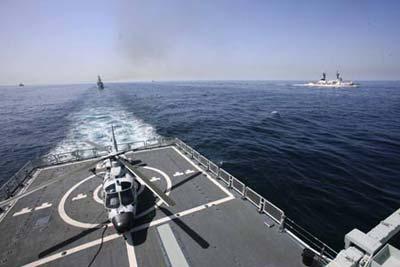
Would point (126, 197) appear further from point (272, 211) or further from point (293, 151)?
point (293, 151)

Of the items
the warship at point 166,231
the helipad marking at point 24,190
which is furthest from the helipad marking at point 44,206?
the helipad marking at point 24,190

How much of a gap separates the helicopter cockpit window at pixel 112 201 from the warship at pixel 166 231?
0.15 metres

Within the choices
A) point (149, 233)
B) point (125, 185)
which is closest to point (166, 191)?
point (149, 233)

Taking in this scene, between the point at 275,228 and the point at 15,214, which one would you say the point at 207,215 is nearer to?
the point at 275,228

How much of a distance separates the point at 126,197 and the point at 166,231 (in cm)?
382

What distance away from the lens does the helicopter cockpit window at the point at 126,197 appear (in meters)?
12.6

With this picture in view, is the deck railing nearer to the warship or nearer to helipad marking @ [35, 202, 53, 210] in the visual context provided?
the warship

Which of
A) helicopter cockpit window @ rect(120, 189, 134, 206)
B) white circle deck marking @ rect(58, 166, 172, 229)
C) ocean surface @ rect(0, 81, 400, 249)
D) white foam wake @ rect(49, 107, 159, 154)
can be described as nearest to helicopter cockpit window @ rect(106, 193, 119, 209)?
helicopter cockpit window @ rect(120, 189, 134, 206)

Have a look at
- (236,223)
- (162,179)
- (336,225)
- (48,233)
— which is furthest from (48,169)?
(336,225)


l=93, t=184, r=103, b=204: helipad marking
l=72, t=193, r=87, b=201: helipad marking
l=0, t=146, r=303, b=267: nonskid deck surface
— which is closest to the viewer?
l=0, t=146, r=303, b=267: nonskid deck surface

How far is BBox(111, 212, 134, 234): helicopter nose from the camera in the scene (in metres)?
11.5

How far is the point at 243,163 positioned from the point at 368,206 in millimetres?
15705

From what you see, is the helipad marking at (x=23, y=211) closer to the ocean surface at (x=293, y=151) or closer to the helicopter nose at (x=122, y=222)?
the helicopter nose at (x=122, y=222)

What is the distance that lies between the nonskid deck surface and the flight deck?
0.19ft
